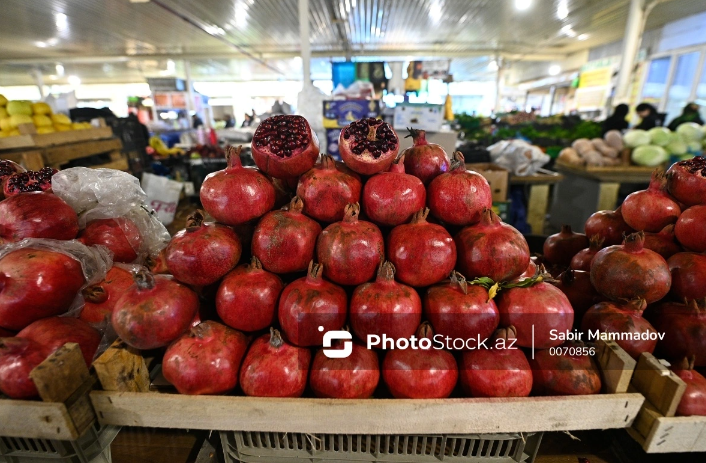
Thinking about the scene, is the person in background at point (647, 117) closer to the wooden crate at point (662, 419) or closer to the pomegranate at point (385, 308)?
the wooden crate at point (662, 419)

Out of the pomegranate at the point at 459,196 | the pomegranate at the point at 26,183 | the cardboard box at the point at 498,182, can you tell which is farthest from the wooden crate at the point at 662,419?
the cardboard box at the point at 498,182

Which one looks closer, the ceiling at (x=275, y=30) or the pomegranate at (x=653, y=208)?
the pomegranate at (x=653, y=208)

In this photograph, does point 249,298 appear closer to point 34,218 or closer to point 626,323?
point 34,218

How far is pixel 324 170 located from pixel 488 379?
81 cm

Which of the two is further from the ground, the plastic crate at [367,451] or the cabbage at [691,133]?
the cabbage at [691,133]

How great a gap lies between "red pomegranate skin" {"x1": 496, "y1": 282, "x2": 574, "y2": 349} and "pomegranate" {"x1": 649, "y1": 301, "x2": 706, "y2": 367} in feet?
1.26

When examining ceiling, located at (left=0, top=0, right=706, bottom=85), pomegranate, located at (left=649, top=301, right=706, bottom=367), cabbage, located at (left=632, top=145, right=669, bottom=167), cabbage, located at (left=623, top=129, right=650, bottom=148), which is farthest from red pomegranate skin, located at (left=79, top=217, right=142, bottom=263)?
ceiling, located at (left=0, top=0, right=706, bottom=85)

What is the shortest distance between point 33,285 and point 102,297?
19 cm

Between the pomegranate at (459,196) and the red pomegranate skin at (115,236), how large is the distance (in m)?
1.22

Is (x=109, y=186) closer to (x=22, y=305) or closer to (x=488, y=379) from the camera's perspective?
(x=22, y=305)

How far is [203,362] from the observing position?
3.14ft

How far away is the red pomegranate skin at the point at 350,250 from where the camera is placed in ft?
3.34

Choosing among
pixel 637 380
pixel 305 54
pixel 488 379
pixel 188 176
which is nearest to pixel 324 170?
pixel 488 379

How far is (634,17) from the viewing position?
23.5 ft
